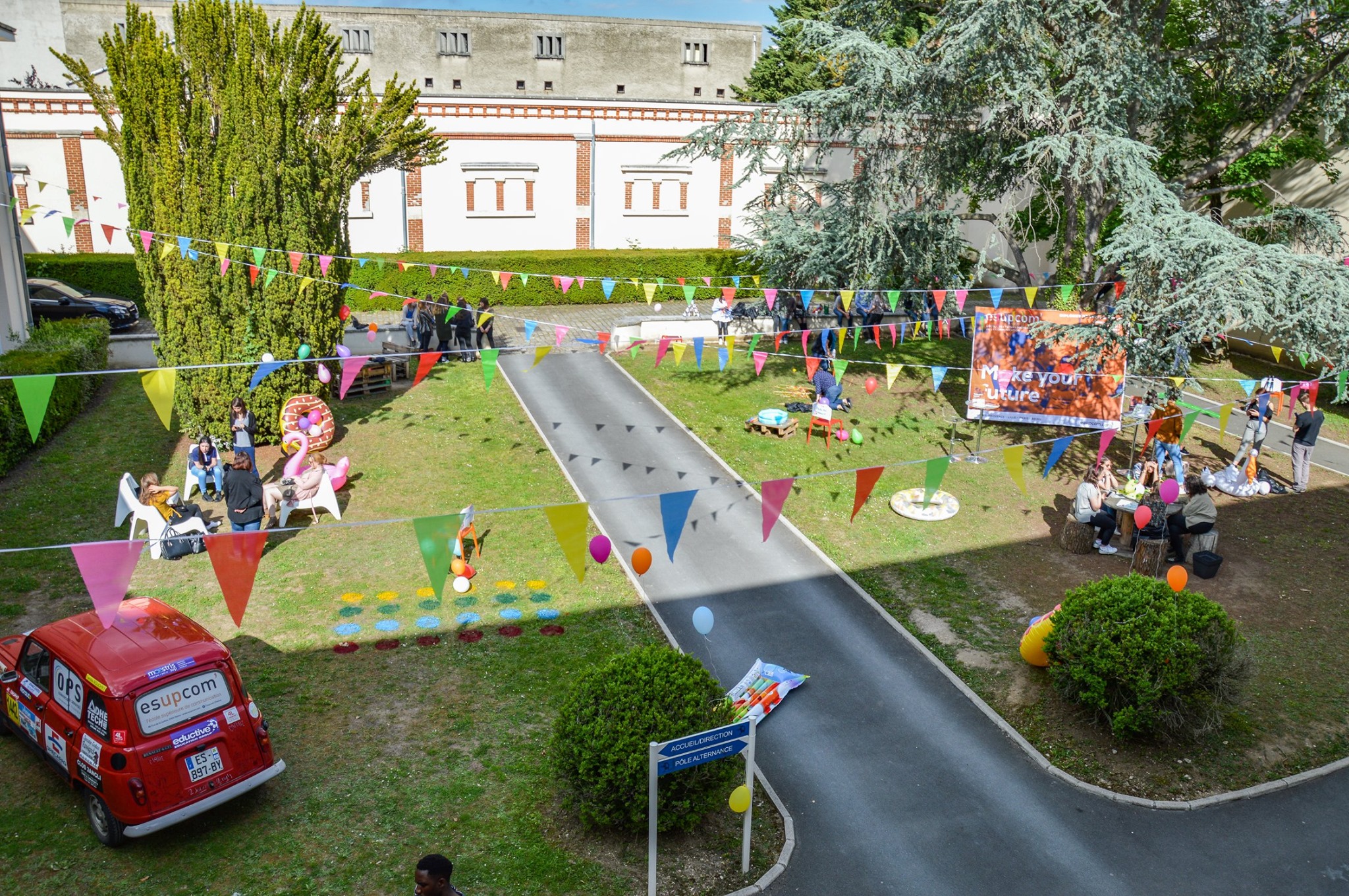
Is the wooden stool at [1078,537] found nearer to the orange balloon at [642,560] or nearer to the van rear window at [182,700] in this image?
the orange balloon at [642,560]

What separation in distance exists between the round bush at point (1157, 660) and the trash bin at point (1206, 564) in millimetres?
3727

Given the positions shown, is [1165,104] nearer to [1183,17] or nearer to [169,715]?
[1183,17]

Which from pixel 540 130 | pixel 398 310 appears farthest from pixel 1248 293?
pixel 540 130

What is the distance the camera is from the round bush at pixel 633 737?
26.5 ft

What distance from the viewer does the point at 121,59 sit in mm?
16094

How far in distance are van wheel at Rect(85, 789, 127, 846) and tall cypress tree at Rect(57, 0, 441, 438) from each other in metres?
9.96

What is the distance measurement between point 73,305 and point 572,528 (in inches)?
909

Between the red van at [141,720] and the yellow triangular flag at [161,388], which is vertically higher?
the yellow triangular flag at [161,388]

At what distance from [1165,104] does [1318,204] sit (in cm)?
812

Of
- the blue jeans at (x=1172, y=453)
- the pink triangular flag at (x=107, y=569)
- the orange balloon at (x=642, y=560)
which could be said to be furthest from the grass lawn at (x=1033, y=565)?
the pink triangular flag at (x=107, y=569)

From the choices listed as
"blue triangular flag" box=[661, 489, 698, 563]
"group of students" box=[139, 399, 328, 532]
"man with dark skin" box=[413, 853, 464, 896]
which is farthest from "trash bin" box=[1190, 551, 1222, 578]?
"group of students" box=[139, 399, 328, 532]

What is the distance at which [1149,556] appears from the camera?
529 inches

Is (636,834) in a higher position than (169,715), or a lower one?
lower

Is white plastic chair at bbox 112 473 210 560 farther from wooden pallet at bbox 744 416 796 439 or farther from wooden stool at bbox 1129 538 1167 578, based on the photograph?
wooden stool at bbox 1129 538 1167 578
